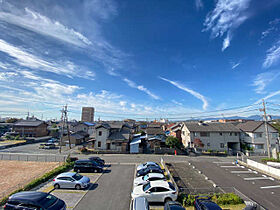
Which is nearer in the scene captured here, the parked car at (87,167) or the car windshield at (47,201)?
the car windshield at (47,201)

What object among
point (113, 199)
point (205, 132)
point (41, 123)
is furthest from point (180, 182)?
point (41, 123)

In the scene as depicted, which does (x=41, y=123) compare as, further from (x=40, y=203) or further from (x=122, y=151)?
(x=40, y=203)

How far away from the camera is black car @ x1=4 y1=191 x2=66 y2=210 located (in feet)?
30.8

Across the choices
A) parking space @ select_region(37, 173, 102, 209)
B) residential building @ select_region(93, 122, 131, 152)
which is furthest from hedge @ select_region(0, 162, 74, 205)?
residential building @ select_region(93, 122, 131, 152)

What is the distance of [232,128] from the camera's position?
39.4m

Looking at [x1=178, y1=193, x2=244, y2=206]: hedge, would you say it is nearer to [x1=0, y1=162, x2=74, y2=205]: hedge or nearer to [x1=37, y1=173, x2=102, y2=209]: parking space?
[x1=37, y1=173, x2=102, y2=209]: parking space

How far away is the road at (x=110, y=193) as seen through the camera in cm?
1177

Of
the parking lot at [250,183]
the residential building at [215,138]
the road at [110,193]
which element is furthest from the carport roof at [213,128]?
the road at [110,193]

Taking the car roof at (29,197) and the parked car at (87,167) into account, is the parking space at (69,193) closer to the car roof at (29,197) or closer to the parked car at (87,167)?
the car roof at (29,197)

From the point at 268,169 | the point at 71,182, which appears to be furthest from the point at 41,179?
the point at 268,169

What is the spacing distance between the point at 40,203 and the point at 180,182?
46.4 ft

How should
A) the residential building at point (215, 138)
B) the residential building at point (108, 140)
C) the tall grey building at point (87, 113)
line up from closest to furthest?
1. the residential building at point (108, 140)
2. the residential building at point (215, 138)
3. the tall grey building at point (87, 113)

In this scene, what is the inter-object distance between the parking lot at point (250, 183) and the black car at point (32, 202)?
1476 centimetres

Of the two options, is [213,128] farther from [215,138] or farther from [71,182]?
[71,182]
